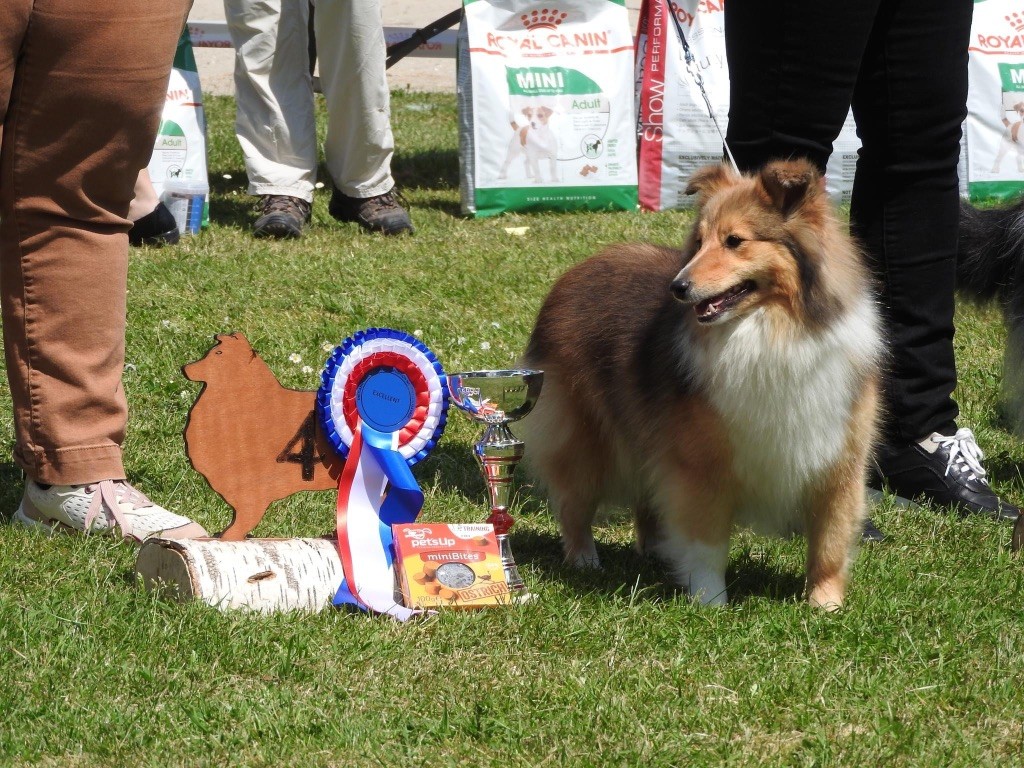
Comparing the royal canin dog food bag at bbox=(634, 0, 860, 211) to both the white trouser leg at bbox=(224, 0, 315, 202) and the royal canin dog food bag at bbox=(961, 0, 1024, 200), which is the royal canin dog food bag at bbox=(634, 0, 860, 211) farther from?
the white trouser leg at bbox=(224, 0, 315, 202)

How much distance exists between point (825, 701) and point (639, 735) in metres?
0.40

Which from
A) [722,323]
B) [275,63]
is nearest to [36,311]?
[722,323]

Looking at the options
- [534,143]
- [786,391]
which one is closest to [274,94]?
[534,143]

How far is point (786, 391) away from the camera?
8.97ft

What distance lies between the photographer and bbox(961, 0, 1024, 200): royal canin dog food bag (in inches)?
287

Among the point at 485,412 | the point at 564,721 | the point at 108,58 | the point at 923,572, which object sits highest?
the point at 108,58

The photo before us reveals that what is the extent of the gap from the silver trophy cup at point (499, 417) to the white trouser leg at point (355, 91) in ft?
11.5

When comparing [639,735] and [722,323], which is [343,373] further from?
[639,735]

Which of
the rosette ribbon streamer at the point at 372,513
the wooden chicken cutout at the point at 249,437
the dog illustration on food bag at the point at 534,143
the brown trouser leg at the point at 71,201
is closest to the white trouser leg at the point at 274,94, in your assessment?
the dog illustration on food bag at the point at 534,143

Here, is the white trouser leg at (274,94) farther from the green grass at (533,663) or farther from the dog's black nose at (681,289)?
the dog's black nose at (681,289)

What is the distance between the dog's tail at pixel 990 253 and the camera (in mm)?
3992

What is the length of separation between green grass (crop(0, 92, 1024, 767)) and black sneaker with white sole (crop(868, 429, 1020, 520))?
0.31 ft

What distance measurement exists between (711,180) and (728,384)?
50 cm

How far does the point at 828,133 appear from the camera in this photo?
3180 millimetres
